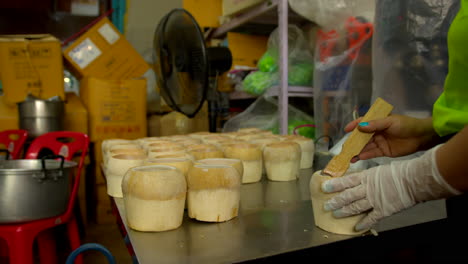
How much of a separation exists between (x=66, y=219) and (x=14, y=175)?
421 mm

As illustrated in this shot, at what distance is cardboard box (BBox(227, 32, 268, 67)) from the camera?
8.74 feet

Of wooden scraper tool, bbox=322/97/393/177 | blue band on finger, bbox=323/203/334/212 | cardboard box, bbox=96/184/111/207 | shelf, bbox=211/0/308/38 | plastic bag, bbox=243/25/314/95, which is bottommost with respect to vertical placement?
cardboard box, bbox=96/184/111/207

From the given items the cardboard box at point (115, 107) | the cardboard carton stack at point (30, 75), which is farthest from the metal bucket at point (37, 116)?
the cardboard box at point (115, 107)

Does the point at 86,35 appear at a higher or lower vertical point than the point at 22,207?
higher

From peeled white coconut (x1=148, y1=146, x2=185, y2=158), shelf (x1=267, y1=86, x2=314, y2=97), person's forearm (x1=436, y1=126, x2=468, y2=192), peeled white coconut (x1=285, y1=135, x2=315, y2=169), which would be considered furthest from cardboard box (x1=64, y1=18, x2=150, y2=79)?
person's forearm (x1=436, y1=126, x2=468, y2=192)

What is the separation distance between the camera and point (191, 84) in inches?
82.0

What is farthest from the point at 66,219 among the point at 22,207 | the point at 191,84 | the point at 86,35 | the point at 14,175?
the point at 86,35

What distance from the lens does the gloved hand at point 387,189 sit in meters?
0.63

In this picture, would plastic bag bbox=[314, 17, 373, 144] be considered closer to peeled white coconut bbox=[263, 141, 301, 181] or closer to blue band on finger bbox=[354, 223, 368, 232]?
peeled white coconut bbox=[263, 141, 301, 181]

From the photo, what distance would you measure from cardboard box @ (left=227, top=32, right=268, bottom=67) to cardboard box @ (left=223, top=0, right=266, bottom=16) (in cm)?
19

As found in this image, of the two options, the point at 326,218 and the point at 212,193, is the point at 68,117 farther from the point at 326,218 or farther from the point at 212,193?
the point at 326,218

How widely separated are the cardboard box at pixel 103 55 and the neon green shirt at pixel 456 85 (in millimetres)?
3084

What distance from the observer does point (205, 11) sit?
2994mm

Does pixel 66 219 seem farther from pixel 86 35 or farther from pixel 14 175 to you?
pixel 86 35
